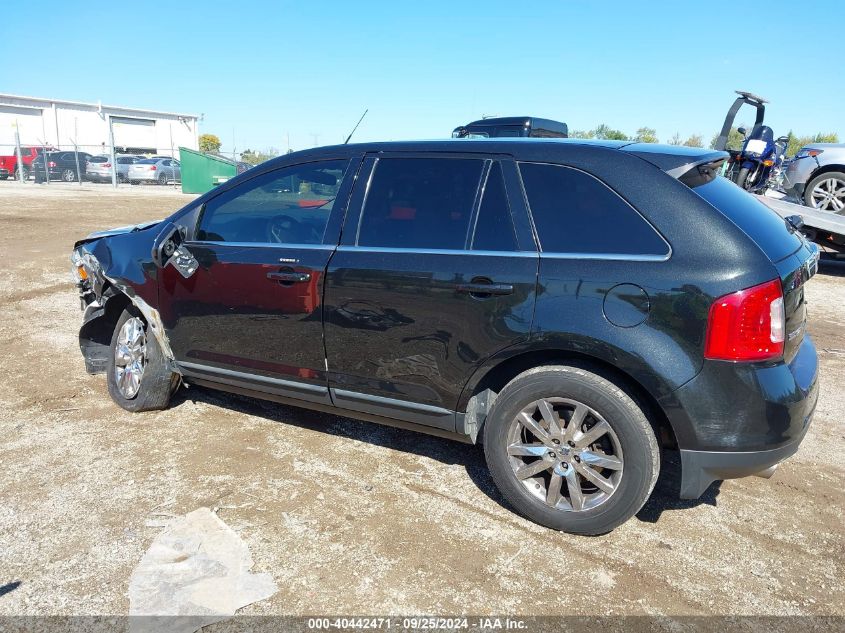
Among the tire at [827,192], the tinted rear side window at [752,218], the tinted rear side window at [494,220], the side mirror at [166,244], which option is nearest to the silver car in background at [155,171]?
the tire at [827,192]

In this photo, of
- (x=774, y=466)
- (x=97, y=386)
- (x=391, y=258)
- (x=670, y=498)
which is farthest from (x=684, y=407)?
(x=97, y=386)

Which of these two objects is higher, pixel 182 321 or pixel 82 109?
pixel 82 109

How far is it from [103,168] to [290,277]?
98.3ft

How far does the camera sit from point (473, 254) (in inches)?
121

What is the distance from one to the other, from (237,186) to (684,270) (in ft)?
8.50

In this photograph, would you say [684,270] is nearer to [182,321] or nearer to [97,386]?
[182,321]

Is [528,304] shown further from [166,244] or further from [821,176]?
[821,176]

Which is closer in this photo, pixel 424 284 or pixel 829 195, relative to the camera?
pixel 424 284

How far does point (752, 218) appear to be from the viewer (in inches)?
112

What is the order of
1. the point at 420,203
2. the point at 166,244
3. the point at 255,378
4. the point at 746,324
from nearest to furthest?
the point at 746,324 → the point at 420,203 → the point at 255,378 → the point at 166,244

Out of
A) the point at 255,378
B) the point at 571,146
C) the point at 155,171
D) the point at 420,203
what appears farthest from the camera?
the point at 155,171

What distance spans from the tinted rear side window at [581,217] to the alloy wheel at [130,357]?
280 centimetres

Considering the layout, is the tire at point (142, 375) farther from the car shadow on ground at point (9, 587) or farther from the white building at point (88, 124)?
the white building at point (88, 124)

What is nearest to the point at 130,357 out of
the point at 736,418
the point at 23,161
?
the point at 736,418
